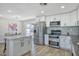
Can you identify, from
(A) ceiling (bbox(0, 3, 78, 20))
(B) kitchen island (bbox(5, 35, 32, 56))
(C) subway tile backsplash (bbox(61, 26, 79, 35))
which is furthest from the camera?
(C) subway tile backsplash (bbox(61, 26, 79, 35))

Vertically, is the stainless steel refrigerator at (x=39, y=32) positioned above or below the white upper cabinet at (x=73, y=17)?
below

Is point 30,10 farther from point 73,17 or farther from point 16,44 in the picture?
point 73,17

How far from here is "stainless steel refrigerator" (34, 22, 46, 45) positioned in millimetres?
2053

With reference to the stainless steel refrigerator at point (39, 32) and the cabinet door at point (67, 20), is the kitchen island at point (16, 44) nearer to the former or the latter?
the stainless steel refrigerator at point (39, 32)

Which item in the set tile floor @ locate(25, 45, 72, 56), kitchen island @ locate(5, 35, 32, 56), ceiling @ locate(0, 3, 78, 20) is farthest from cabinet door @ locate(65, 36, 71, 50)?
kitchen island @ locate(5, 35, 32, 56)

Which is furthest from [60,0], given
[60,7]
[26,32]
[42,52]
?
[42,52]

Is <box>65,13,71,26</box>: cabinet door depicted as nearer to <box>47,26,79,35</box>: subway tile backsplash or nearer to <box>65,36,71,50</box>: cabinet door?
<box>47,26,79,35</box>: subway tile backsplash

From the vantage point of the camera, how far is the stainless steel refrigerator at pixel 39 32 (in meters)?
2.05

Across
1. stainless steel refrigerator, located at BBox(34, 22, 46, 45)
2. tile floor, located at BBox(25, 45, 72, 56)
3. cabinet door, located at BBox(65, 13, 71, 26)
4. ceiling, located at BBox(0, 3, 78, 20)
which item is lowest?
tile floor, located at BBox(25, 45, 72, 56)

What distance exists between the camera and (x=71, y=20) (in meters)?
2.05

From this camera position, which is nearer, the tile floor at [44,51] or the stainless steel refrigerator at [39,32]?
the tile floor at [44,51]

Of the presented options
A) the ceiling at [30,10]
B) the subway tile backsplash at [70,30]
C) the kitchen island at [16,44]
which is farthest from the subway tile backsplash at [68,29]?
the kitchen island at [16,44]

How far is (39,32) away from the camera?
2.15 m

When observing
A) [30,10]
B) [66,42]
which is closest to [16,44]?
[30,10]
